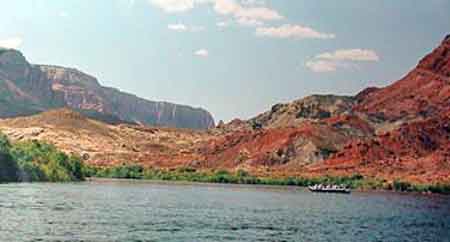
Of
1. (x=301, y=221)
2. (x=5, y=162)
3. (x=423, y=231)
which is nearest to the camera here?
(x=423, y=231)

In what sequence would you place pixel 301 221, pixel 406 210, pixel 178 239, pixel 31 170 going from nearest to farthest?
pixel 178 239, pixel 301 221, pixel 406 210, pixel 31 170

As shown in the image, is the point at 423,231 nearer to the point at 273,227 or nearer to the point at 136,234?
the point at 273,227

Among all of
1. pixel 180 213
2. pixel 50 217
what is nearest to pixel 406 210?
pixel 180 213

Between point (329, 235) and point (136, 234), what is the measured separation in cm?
2402

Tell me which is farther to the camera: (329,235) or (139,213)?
(139,213)

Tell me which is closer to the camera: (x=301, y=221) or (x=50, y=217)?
(x=50, y=217)

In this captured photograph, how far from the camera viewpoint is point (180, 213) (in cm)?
11431

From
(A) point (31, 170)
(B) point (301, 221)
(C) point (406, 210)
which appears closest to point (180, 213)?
(B) point (301, 221)

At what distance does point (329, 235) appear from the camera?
9050 cm

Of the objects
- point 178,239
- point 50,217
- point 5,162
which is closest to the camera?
point 178,239

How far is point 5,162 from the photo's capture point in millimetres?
182000

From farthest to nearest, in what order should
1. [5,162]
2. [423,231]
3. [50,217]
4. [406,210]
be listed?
1. [5,162]
2. [406,210]
3. [423,231]
4. [50,217]

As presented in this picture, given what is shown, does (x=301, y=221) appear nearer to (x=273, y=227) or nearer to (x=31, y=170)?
(x=273, y=227)

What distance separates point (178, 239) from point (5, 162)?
115m
